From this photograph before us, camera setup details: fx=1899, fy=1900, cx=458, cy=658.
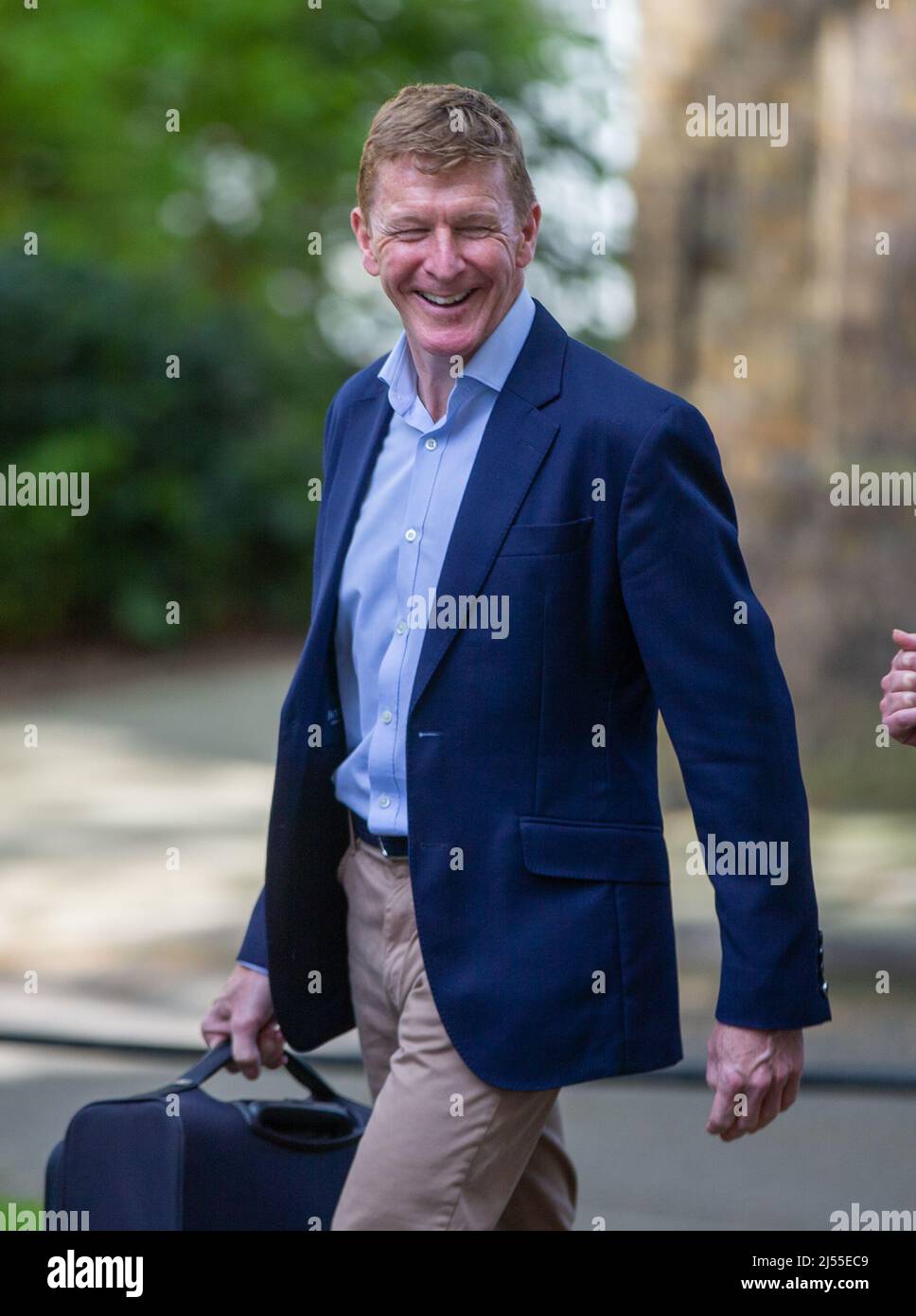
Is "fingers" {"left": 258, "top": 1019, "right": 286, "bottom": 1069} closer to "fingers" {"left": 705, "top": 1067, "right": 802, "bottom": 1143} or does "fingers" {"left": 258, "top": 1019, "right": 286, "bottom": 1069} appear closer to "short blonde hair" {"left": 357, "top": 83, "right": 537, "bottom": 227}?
"fingers" {"left": 705, "top": 1067, "right": 802, "bottom": 1143}

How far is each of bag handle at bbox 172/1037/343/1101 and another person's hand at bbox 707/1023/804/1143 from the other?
67 centimetres

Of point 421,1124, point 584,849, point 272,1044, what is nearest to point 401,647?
point 584,849

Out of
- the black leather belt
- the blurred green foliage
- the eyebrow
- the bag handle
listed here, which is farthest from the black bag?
the blurred green foliage

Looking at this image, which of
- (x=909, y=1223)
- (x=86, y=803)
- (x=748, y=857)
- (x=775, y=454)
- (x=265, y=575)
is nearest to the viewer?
(x=748, y=857)

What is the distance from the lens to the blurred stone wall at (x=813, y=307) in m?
7.21

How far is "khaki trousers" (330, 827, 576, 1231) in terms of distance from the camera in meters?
2.48

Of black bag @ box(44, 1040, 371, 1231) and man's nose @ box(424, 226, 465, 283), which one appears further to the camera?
black bag @ box(44, 1040, 371, 1231)

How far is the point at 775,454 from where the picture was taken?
7.55 meters

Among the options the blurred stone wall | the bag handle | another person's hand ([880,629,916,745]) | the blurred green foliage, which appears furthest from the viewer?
the blurred green foliage

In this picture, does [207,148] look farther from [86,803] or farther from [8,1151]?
[8,1151]

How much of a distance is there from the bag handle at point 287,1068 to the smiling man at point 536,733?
0.35m

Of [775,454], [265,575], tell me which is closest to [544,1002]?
[775,454]

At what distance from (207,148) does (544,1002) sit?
1788cm

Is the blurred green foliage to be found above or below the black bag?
above
